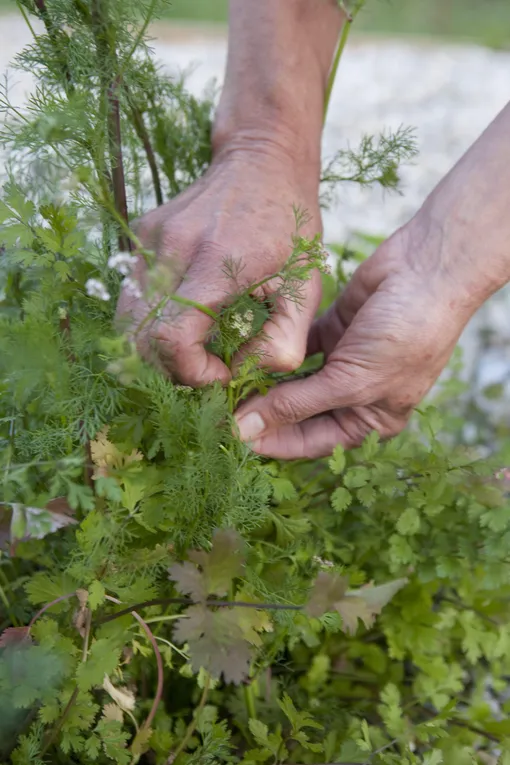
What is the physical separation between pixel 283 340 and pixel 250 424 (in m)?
0.12

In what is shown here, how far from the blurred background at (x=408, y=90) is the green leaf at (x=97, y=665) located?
130 centimetres

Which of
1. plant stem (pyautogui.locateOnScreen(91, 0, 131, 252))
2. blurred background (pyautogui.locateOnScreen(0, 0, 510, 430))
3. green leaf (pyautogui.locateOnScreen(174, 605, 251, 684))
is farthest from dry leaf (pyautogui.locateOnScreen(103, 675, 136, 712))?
blurred background (pyautogui.locateOnScreen(0, 0, 510, 430))

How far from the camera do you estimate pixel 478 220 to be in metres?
0.84

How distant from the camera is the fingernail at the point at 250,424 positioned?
821mm

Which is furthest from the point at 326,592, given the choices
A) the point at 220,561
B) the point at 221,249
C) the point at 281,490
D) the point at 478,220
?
the point at 478,220

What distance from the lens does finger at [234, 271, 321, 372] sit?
2.47 feet

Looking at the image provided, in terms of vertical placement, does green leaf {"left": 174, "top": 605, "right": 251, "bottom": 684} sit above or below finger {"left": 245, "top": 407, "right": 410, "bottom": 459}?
below

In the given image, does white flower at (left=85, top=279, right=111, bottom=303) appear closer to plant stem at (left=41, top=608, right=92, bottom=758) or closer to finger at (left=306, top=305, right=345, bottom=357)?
plant stem at (left=41, top=608, right=92, bottom=758)

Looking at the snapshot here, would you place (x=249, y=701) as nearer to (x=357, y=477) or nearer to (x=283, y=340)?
(x=357, y=477)

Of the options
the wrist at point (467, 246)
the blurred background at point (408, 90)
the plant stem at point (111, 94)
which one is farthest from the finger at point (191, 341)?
the blurred background at point (408, 90)

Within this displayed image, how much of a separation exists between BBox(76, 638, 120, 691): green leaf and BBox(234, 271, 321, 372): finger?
32 centimetres

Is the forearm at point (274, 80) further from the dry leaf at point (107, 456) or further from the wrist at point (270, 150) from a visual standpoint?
the dry leaf at point (107, 456)

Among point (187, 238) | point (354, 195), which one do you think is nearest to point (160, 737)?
point (187, 238)

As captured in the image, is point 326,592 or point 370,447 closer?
point 326,592
